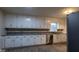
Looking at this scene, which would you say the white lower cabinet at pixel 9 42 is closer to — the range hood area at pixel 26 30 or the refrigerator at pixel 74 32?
the range hood area at pixel 26 30

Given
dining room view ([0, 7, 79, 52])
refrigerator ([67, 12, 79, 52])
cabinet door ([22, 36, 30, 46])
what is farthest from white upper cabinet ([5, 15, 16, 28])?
refrigerator ([67, 12, 79, 52])

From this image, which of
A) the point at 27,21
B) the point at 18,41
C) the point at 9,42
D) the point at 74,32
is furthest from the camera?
the point at 27,21

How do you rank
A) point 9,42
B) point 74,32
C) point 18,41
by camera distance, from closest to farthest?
point 74,32, point 9,42, point 18,41

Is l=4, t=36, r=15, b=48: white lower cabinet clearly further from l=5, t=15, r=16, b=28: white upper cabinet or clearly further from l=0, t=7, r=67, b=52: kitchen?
l=5, t=15, r=16, b=28: white upper cabinet

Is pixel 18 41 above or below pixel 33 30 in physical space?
below

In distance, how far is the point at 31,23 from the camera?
2.73 meters

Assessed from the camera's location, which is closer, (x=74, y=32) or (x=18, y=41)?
(x=74, y=32)

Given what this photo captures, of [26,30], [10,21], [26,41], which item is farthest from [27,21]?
[26,41]

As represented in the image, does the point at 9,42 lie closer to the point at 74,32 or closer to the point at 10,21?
the point at 10,21

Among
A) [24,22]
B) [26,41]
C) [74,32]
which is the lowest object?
[26,41]
